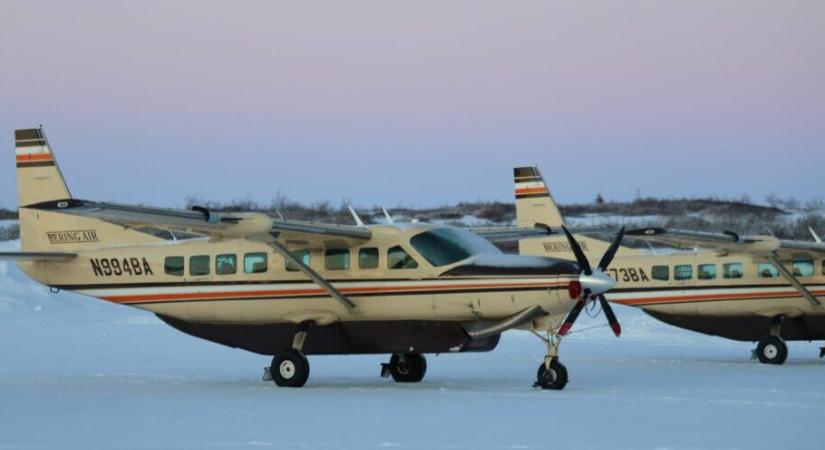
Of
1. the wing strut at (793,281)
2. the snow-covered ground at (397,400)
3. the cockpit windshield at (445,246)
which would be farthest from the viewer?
the wing strut at (793,281)

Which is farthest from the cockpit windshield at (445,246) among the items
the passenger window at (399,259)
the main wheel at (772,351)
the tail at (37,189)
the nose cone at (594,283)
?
the main wheel at (772,351)

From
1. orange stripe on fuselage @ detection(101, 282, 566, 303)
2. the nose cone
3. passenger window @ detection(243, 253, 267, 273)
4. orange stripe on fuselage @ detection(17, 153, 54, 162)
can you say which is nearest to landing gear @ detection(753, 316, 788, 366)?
the nose cone

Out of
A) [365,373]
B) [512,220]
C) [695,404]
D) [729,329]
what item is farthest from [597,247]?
[512,220]

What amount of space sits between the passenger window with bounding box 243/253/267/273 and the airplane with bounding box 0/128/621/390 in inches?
0.6

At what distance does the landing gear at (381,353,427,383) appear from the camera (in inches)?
786

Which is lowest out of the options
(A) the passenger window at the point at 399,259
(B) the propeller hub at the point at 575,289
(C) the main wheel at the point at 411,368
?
(C) the main wheel at the point at 411,368

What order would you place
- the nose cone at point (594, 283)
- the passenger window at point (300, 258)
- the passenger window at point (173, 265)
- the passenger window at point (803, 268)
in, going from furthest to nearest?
the passenger window at point (803, 268) < the passenger window at point (173, 265) < the passenger window at point (300, 258) < the nose cone at point (594, 283)

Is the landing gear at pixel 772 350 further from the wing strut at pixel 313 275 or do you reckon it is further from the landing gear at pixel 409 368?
the wing strut at pixel 313 275

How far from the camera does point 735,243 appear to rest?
24.0 metres

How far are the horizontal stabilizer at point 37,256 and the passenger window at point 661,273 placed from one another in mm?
12055

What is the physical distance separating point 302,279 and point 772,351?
10212mm

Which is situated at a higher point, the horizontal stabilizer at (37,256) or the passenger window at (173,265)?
the horizontal stabilizer at (37,256)

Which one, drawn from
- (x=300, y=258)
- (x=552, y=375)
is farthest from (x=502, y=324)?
(x=300, y=258)

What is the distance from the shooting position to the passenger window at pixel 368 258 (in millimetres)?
19047
